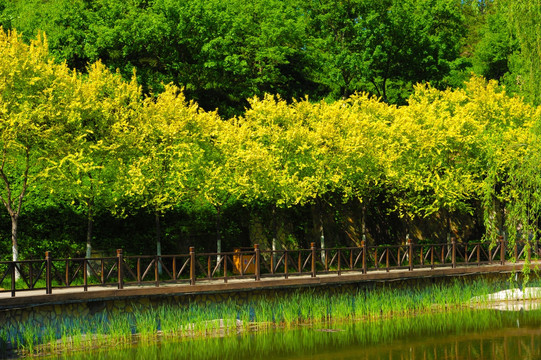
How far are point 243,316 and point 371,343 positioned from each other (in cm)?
451

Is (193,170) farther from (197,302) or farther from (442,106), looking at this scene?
(442,106)

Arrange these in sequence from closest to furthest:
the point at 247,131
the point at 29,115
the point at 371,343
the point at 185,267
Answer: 1. the point at 371,343
2. the point at 29,115
3. the point at 185,267
4. the point at 247,131

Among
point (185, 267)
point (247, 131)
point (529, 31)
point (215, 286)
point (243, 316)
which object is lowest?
point (243, 316)

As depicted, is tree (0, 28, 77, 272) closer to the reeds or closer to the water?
the reeds

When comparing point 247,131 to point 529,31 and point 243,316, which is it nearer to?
point 243,316

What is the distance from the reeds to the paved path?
43 cm

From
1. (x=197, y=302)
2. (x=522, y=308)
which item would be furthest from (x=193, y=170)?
(x=522, y=308)

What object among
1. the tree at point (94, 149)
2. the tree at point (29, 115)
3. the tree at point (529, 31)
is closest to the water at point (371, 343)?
the tree at point (529, 31)

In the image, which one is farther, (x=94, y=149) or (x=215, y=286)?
(x=94, y=149)

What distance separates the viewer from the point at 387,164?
31.5 meters

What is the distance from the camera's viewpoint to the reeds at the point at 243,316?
19.3 meters

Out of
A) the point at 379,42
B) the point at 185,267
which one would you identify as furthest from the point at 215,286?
the point at 379,42

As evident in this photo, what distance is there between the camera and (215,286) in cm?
2259

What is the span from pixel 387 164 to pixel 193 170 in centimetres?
891
